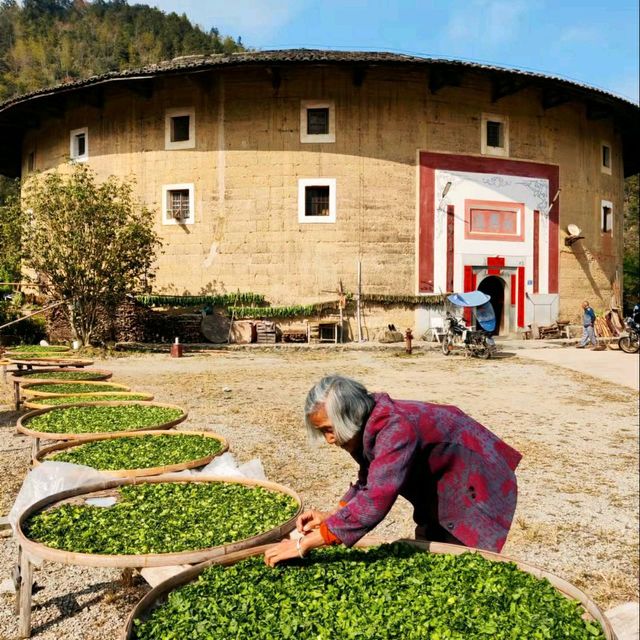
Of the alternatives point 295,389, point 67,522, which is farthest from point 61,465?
point 295,389

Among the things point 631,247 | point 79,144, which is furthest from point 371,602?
point 631,247

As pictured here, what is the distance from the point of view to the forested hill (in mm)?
1820

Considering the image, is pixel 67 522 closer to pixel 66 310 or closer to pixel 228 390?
pixel 228 390

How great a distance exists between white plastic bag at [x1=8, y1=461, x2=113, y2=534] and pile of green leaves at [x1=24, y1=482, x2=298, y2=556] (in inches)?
6.1

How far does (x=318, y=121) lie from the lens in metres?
16.9

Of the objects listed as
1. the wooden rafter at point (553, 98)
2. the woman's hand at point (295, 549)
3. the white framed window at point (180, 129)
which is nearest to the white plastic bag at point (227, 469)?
the woman's hand at point (295, 549)

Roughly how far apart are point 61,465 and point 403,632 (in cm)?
156

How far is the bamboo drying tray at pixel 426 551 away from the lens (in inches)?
55.7

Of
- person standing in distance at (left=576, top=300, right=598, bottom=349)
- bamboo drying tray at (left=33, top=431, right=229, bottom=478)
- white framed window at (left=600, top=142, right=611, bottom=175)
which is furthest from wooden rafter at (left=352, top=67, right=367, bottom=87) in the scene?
bamboo drying tray at (left=33, top=431, right=229, bottom=478)

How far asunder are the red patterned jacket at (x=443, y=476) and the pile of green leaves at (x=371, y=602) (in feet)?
0.44

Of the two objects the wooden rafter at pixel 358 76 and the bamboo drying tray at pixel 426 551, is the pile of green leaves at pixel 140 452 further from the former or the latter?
the wooden rafter at pixel 358 76

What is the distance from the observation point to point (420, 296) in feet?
55.4

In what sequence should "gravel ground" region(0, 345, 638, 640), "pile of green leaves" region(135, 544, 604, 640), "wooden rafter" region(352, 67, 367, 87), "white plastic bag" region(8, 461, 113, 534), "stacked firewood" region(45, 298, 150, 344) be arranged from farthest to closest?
"wooden rafter" region(352, 67, 367, 87), "stacked firewood" region(45, 298, 150, 344), "gravel ground" region(0, 345, 638, 640), "white plastic bag" region(8, 461, 113, 534), "pile of green leaves" region(135, 544, 604, 640)

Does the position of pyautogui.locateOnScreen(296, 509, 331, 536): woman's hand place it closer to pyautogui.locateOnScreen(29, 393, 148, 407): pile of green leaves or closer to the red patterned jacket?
the red patterned jacket
